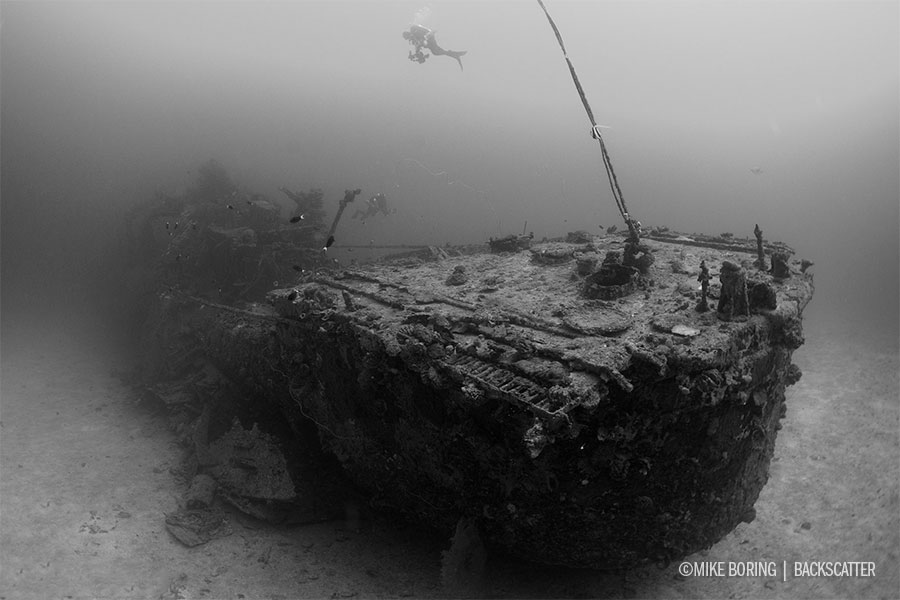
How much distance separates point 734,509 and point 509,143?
214 feet

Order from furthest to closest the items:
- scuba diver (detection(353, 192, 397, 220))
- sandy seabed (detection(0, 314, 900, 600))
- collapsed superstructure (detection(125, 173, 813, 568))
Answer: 1. scuba diver (detection(353, 192, 397, 220))
2. sandy seabed (detection(0, 314, 900, 600))
3. collapsed superstructure (detection(125, 173, 813, 568))

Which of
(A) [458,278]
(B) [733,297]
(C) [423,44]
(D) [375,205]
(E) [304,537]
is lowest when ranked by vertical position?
(E) [304,537]

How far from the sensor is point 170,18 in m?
110

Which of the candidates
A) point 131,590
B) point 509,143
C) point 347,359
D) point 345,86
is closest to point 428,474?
point 347,359

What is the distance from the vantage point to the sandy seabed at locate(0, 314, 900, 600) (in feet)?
20.7

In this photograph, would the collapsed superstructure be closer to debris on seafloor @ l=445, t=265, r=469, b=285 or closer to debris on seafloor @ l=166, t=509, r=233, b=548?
debris on seafloor @ l=445, t=265, r=469, b=285

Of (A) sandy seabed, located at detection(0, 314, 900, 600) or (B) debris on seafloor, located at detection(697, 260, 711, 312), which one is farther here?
(A) sandy seabed, located at detection(0, 314, 900, 600)

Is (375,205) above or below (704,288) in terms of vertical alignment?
above

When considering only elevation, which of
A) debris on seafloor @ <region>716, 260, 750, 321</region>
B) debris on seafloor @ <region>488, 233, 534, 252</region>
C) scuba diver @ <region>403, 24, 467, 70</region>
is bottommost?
debris on seafloor @ <region>716, 260, 750, 321</region>

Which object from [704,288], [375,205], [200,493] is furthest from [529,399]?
[375,205]

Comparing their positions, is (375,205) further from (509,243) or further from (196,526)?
(196,526)

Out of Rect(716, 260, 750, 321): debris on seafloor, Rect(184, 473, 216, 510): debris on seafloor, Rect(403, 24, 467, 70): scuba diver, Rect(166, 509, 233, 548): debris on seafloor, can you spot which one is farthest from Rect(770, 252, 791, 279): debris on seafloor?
Rect(403, 24, 467, 70): scuba diver

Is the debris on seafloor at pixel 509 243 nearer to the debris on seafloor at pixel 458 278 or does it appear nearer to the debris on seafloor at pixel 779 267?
the debris on seafloor at pixel 458 278

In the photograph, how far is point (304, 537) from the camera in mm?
7152
